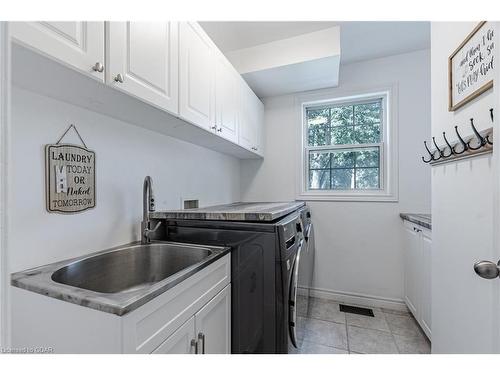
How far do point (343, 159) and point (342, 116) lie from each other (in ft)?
1.63

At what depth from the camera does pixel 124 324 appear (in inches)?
24.2

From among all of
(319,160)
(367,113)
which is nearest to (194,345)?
(319,160)

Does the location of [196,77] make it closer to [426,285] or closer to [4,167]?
[4,167]

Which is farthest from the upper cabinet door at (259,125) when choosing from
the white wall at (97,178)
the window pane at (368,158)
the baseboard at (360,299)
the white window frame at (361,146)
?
the baseboard at (360,299)

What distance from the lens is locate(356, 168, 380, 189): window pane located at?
96.7 inches

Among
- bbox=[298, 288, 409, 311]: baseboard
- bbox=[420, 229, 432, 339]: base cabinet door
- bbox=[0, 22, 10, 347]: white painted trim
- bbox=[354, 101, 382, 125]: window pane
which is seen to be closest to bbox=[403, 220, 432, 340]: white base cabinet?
Result: bbox=[420, 229, 432, 339]: base cabinet door

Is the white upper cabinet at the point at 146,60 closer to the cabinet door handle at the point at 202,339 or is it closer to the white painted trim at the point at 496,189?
the cabinet door handle at the point at 202,339

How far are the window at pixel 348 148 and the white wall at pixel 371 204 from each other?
133mm

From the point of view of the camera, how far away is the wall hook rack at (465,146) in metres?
0.75

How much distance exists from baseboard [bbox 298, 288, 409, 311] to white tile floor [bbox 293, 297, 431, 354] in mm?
60

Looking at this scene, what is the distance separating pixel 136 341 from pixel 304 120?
2605 mm

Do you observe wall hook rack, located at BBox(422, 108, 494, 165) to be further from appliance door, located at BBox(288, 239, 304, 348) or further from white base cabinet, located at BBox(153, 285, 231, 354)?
white base cabinet, located at BBox(153, 285, 231, 354)

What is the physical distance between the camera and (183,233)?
4.58 feet
